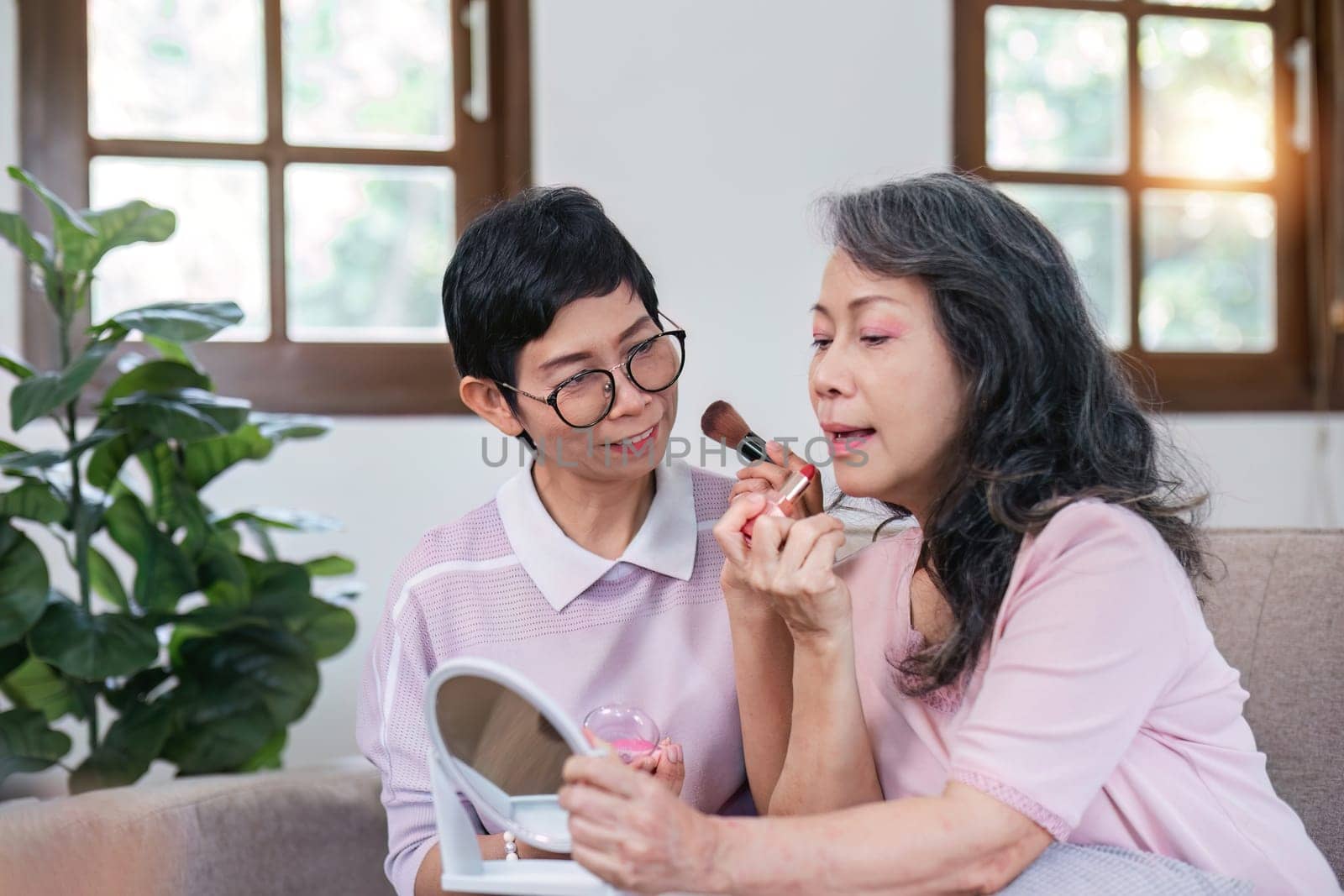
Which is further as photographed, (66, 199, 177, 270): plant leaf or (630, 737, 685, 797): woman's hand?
(66, 199, 177, 270): plant leaf

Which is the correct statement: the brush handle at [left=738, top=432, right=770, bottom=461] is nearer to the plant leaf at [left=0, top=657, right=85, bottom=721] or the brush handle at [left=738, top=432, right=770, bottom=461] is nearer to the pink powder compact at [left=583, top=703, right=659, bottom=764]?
the pink powder compact at [left=583, top=703, right=659, bottom=764]

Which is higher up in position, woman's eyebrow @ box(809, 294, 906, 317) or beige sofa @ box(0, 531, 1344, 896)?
woman's eyebrow @ box(809, 294, 906, 317)

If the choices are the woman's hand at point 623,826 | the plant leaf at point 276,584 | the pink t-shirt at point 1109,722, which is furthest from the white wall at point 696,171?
the woman's hand at point 623,826

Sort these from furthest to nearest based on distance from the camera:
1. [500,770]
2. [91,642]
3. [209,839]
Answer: [91,642], [209,839], [500,770]

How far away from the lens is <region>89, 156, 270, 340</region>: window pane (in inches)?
94.1

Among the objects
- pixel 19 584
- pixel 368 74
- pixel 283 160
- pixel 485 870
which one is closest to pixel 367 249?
pixel 283 160

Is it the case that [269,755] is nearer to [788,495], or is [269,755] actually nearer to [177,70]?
[788,495]

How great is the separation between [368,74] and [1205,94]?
182cm

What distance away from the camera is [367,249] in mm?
2473

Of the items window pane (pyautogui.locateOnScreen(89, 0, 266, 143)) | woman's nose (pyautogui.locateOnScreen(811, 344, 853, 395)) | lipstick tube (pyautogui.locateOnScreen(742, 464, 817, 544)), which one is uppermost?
window pane (pyautogui.locateOnScreen(89, 0, 266, 143))

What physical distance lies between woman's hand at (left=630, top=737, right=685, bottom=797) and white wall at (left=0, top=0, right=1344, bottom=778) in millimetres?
1284

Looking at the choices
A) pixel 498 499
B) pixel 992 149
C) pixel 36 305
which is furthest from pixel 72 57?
pixel 992 149

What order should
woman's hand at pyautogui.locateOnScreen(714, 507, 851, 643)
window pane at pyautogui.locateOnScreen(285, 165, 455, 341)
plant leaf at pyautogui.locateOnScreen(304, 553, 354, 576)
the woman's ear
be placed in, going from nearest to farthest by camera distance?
woman's hand at pyautogui.locateOnScreen(714, 507, 851, 643) < the woman's ear < plant leaf at pyautogui.locateOnScreen(304, 553, 354, 576) < window pane at pyautogui.locateOnScreen(285, 165, 455, 341)

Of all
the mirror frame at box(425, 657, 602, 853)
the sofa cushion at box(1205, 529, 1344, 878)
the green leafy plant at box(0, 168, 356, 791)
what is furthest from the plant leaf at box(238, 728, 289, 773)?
the sofa cushion at box(1205, 529, 1344, 878)
